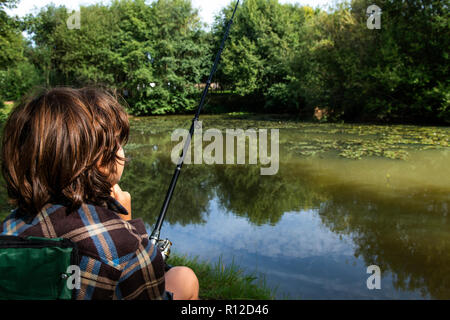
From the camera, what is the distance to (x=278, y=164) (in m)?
7.90

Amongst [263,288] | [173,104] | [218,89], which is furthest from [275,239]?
[218,89]

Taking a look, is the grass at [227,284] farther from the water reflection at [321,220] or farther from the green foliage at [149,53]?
the green foliage at [149,53]

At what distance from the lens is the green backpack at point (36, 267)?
1045 mm

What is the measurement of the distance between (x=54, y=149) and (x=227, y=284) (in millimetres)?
2045

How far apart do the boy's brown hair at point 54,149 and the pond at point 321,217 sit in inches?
81.8

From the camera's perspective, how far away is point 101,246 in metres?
1.10

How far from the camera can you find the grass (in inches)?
106

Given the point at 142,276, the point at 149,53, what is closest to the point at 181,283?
the point at 142,276

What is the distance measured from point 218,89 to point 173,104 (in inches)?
271

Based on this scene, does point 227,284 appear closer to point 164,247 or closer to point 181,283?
point 164,247
